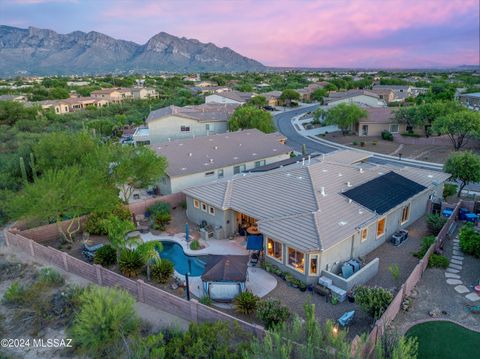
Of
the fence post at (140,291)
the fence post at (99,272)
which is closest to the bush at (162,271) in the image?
the fence post at (140,291)

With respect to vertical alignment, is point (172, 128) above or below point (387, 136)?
above

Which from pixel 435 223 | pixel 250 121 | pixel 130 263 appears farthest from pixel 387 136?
pixel 130 263

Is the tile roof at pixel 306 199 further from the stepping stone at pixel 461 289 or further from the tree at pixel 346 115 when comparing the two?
the tree at pixel 346 115

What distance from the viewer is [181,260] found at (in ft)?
73.6

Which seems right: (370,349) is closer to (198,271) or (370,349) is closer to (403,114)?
(198,271)

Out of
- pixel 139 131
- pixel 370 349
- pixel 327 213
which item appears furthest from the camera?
pixel 139 131

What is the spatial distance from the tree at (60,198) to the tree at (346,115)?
46127mm

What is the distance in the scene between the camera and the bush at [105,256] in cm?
2095

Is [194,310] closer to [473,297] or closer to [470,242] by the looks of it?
[473,297]

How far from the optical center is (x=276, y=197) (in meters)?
23.5

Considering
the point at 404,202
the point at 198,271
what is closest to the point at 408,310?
the point at 404,202

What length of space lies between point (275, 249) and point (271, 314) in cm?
555

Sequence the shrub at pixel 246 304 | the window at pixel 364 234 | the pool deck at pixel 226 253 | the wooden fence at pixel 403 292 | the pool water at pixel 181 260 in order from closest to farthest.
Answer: the wooden fence at pixel 403 292, the shrub at pixel 246 304, the pool deck at pixel 226 253, the pool water at pixel 181 260, the window at pixel 364 234

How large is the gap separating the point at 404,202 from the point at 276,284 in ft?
37.9
